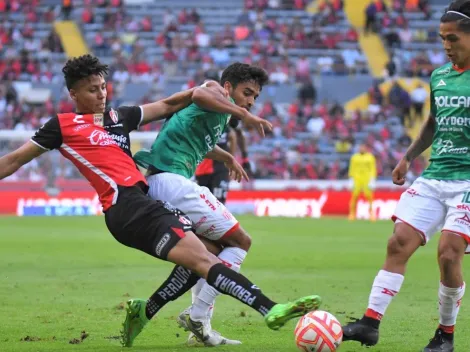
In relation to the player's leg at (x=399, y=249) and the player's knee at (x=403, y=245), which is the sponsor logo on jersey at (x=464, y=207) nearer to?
the player's leg at (x=399, y=249)

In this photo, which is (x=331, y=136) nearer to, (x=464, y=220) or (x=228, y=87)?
(x=228, y=87)

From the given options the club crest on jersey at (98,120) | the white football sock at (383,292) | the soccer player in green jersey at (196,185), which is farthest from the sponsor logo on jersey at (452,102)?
the club crest on jersey at (98,120)

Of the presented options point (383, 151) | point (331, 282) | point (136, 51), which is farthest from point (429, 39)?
point (331, 282)

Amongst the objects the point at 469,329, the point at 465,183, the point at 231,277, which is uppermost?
the point at 465,183

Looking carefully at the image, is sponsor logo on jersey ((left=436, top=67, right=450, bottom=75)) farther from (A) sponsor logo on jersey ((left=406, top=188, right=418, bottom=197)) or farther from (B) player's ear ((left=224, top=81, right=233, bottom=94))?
(B) player's ear ((left=224, top=81, right=233, bottom=94))

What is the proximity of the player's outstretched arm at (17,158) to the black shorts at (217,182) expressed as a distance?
7.65 m

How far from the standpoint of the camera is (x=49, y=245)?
58.0 feet

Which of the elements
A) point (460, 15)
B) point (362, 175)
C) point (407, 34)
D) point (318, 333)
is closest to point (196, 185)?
point (318, 333)

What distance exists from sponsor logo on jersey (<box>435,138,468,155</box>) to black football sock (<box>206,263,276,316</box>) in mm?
1832

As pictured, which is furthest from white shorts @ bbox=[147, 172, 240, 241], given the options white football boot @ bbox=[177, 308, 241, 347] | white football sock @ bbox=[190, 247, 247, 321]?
white football boot @ bbox=[177, 308, 241, 347]

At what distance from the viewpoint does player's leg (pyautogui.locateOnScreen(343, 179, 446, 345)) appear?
6871 millimetres

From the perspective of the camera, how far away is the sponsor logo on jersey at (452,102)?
6.97m

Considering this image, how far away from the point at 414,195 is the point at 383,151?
25337 millimetres

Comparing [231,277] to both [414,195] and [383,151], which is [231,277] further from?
[383,151]
